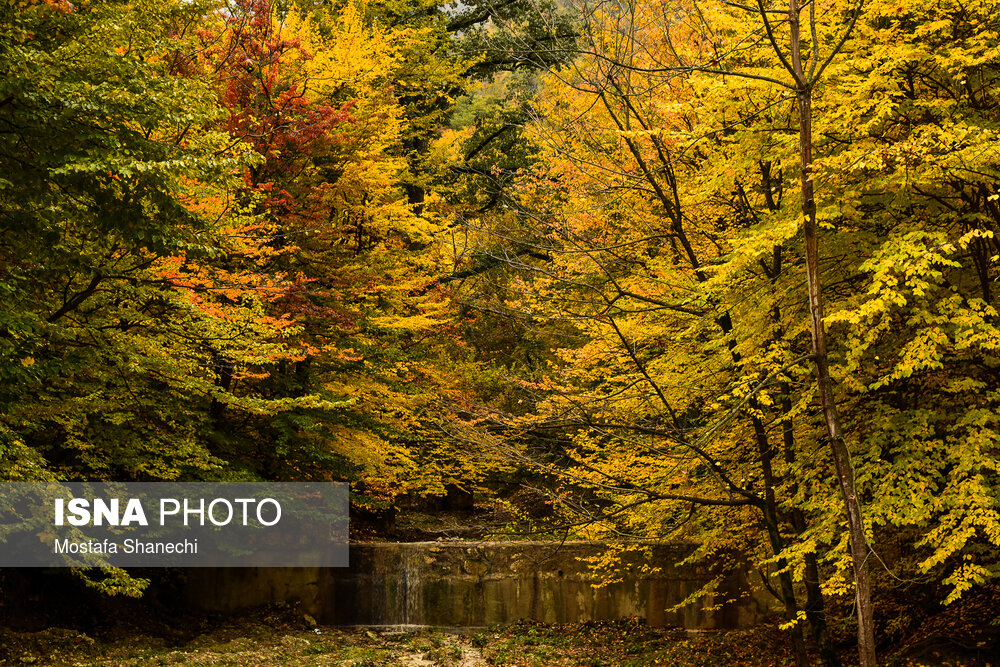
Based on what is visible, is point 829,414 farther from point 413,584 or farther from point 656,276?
point 413,584

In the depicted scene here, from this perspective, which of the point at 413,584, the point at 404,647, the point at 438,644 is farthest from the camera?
the point at 413,584

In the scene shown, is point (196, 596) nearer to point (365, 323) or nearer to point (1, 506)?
point (365, 323)

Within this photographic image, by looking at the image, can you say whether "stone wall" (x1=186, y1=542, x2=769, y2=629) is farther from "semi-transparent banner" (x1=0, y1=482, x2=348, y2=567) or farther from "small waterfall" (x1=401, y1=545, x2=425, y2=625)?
"semi-transparent banner" (x1=0, y1=482, x2=348, y2=567)

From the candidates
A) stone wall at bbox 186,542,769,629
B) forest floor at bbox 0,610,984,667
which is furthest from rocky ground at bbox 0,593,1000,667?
stone wall at bbox 186,542,769,629

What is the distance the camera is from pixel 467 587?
59.3 ft

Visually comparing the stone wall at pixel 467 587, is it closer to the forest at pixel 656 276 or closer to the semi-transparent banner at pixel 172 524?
the semi-transparent banner at pixel 172 524

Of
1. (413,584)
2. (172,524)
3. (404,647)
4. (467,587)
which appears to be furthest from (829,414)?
(413,584)

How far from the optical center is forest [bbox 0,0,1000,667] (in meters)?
7.11

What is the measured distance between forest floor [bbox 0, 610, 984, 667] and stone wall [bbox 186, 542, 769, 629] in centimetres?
45

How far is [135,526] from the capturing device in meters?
12.0

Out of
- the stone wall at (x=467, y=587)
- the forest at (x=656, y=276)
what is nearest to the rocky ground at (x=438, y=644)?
the stone wall at (x=467, y=587)

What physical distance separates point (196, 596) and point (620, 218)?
11.1 m

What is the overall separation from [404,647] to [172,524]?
18.0 ft

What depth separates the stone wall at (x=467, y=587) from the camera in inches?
678
